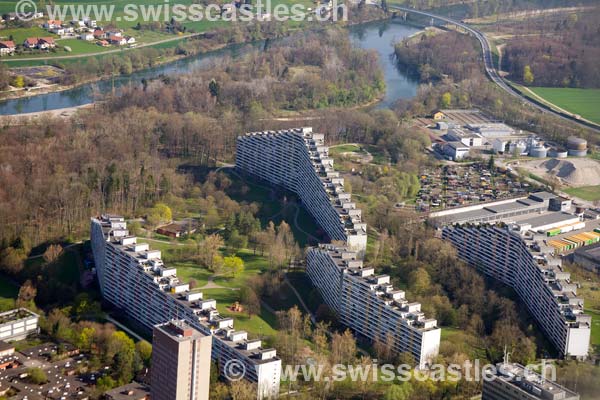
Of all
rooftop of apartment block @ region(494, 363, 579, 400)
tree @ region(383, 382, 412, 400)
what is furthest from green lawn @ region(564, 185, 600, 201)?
tree @ region(383, 382, 412, 400)

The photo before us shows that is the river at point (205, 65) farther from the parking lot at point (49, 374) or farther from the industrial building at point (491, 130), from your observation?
the parking lot at point (49, 374)

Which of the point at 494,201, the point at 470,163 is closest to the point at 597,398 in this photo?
the point at 494,201

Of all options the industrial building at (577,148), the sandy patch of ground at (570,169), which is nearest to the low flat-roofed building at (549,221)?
the sandy patch of ground at (570,169)

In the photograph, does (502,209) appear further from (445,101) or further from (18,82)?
(18,82)

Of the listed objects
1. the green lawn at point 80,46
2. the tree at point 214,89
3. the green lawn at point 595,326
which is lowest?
the green lawn at point 595,326

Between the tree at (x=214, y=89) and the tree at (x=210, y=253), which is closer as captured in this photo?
A: the tree at (x=210, y=253)

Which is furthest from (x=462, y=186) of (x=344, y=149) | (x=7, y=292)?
(x=7, y=292)

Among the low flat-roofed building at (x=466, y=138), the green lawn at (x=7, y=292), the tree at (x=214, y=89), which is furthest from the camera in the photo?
the tree at (x=214, y=89)
